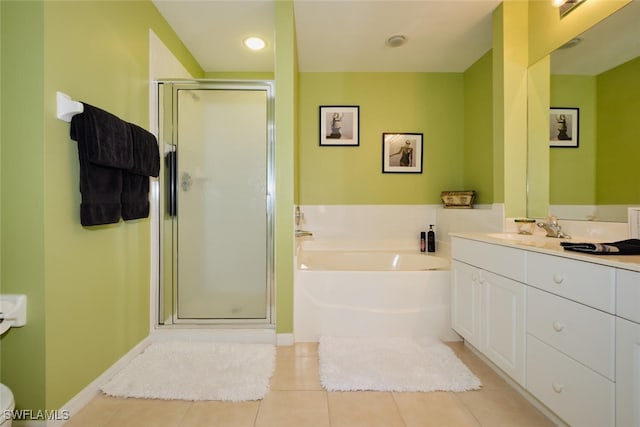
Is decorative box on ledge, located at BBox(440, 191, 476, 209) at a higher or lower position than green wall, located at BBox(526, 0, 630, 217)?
lower

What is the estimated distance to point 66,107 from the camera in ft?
A: 4.21

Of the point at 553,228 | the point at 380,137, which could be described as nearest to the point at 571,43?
the point at 553,228

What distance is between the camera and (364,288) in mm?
2115

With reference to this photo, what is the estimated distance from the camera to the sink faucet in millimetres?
1805

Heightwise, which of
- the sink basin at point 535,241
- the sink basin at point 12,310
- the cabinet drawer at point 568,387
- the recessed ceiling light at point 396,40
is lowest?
the cabinet drawer at point 568,387

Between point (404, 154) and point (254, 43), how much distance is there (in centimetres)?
183

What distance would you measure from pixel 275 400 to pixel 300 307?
2.33 feet

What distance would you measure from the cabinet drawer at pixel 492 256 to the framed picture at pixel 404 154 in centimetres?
127

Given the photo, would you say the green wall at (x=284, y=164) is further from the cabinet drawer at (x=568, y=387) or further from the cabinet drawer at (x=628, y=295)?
the cabinet drawer at (x=628, y=295)

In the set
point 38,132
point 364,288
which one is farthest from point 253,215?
point 38,132

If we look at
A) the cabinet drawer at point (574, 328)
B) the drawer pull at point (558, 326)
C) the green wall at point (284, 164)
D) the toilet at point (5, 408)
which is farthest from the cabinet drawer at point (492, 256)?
the toilet at point (5, 408)

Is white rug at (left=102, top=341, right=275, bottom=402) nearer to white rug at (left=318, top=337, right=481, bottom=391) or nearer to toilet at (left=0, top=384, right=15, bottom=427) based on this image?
white rug at (left=318, top=337, right=481, bottom=391)

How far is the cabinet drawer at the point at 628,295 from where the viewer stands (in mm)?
918

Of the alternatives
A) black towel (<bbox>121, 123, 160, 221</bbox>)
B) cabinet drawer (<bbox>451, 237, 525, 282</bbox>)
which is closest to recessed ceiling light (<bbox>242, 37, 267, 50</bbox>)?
black towel (<bbox>121, 123, 160, 221</bbox>)
